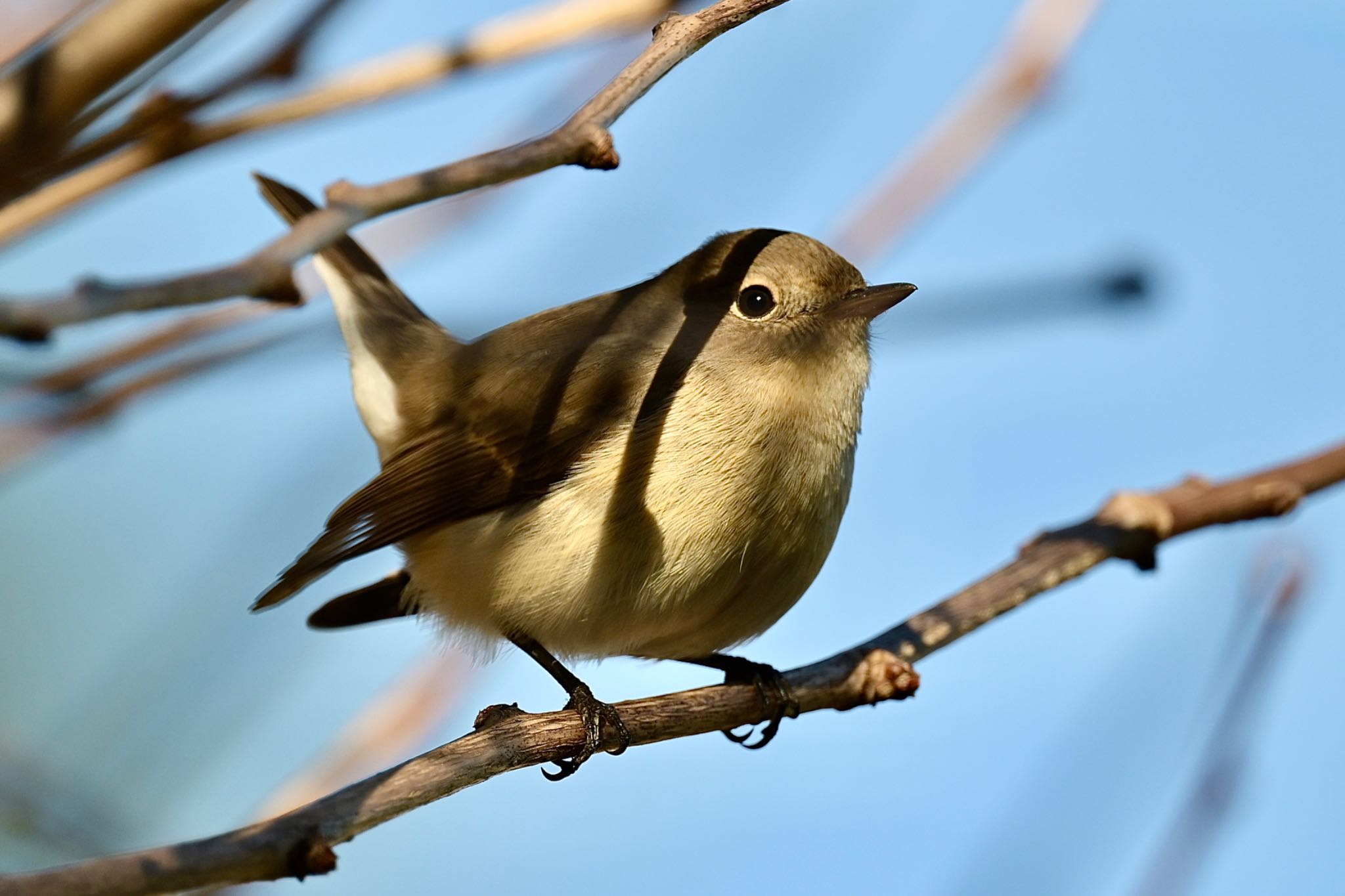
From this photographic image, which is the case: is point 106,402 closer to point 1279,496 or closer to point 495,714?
point 495,714

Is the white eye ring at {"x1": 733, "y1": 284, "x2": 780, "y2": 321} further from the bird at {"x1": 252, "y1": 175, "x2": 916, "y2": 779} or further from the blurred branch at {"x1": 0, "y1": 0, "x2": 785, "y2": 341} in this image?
the blurred branch at {"x1": 0, "y1": 0, "x2": 785, "y2": 341}

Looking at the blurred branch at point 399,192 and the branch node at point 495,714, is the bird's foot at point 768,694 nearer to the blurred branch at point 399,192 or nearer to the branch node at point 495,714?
the branch node at point 495,714

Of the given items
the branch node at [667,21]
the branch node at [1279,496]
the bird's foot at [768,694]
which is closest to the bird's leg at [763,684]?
the bird's foot at [768,694]

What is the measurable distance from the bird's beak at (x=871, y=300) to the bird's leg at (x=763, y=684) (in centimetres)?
98

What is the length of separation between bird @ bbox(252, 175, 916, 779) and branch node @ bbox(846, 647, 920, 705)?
301mm

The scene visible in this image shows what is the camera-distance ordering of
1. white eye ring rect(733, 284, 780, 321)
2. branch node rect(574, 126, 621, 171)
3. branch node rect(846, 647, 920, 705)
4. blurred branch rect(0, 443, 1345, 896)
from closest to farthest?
blurred branch rect(0, 443, 1345, 896) < branch node rect(574, 126, 621, 171) < branch node rect(846, 647, 920, 705) < white eye ring rect(733, 284, 780, 321)

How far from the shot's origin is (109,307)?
3.76 ft

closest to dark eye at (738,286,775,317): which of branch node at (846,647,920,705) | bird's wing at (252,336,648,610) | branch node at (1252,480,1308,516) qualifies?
bird's wing at (252,336,648,610)

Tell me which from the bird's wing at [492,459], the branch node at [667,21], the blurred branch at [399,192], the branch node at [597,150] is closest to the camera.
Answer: the blurred branch at [399,192]

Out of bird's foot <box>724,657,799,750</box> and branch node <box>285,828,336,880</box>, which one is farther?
bird's foot <box>724,657,799,750</box>

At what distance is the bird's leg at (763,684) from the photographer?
313 cm

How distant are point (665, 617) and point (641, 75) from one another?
165cm

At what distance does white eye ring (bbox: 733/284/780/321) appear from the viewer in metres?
3.50

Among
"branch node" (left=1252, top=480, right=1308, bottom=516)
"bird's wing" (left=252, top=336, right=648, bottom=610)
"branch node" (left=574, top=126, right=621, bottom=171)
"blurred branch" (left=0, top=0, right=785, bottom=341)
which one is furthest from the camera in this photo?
"bird's wing" (left=252, top=336, right=648, bottom=610)
